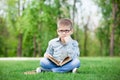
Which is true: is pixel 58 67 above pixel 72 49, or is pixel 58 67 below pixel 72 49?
below

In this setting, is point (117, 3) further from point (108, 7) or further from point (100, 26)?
point (100, 26)

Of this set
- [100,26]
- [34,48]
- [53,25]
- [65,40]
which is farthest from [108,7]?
[65,40]

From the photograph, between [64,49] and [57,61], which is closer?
[57,61]

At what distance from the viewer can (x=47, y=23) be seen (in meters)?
32.8

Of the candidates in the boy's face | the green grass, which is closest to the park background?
the green grass

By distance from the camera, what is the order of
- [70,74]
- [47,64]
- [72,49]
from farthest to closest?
[47,64], [72,49], [70,74]

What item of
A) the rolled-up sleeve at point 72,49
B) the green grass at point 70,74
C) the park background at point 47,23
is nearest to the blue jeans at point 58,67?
the rolled-up sleeve at point 72,49

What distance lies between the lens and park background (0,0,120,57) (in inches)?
1268

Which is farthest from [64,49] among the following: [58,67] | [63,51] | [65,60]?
[58,67]

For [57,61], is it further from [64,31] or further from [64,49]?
[64,31]

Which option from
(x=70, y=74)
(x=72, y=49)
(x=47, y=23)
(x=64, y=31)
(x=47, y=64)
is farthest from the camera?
(x=47, y=23)

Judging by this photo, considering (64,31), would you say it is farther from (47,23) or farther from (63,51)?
(47,23)

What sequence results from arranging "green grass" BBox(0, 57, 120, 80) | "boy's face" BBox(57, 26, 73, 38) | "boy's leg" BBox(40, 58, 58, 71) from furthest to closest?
"boy's leg" BBox(40, 58, 58, 71) → "boy's face" BBox(57, 26, 73, 38) → "green grass" BBox(0, 57, 120, 80)

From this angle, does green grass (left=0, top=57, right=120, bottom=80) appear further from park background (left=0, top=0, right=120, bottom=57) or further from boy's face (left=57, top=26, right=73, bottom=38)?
park background (left=0, top=0, right=120, bottom=57)
